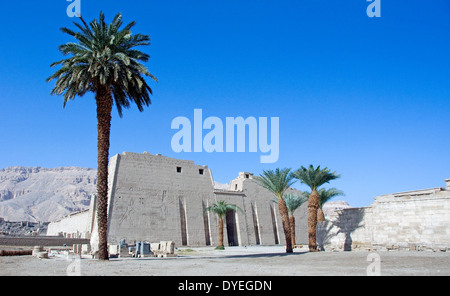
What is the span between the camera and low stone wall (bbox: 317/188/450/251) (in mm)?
20469

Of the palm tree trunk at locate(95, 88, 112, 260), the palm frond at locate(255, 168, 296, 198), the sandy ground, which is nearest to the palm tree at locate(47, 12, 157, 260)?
the palm tree trunk at locate(95, 88, 112, 260)

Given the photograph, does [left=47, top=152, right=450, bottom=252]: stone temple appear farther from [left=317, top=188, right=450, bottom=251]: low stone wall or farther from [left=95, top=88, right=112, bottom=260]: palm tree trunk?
[left=95, top=88, right=112, bottom=260]: palm tree trunk

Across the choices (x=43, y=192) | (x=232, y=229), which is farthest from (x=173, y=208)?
(x=43, y=192)

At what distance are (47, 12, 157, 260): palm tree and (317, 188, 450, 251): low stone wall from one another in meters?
14.9

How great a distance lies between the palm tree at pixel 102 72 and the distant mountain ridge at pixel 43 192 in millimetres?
108061

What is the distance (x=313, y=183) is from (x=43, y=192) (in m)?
149

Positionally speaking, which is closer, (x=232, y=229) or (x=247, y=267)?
(x=247, y=267)

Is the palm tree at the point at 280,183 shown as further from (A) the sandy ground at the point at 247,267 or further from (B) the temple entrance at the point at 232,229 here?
(B) the temple entrance at the point at 232,229

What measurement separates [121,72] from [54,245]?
837 inches

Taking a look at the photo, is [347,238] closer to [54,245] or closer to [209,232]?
[209,232]

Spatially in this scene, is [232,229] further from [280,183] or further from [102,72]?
[102,72]

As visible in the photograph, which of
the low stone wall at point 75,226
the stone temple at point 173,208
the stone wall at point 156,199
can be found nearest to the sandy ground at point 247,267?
the stone wall at point 156,199

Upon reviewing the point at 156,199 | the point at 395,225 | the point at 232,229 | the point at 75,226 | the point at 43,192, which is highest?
the point at 43,192

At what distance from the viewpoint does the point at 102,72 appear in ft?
59.0
